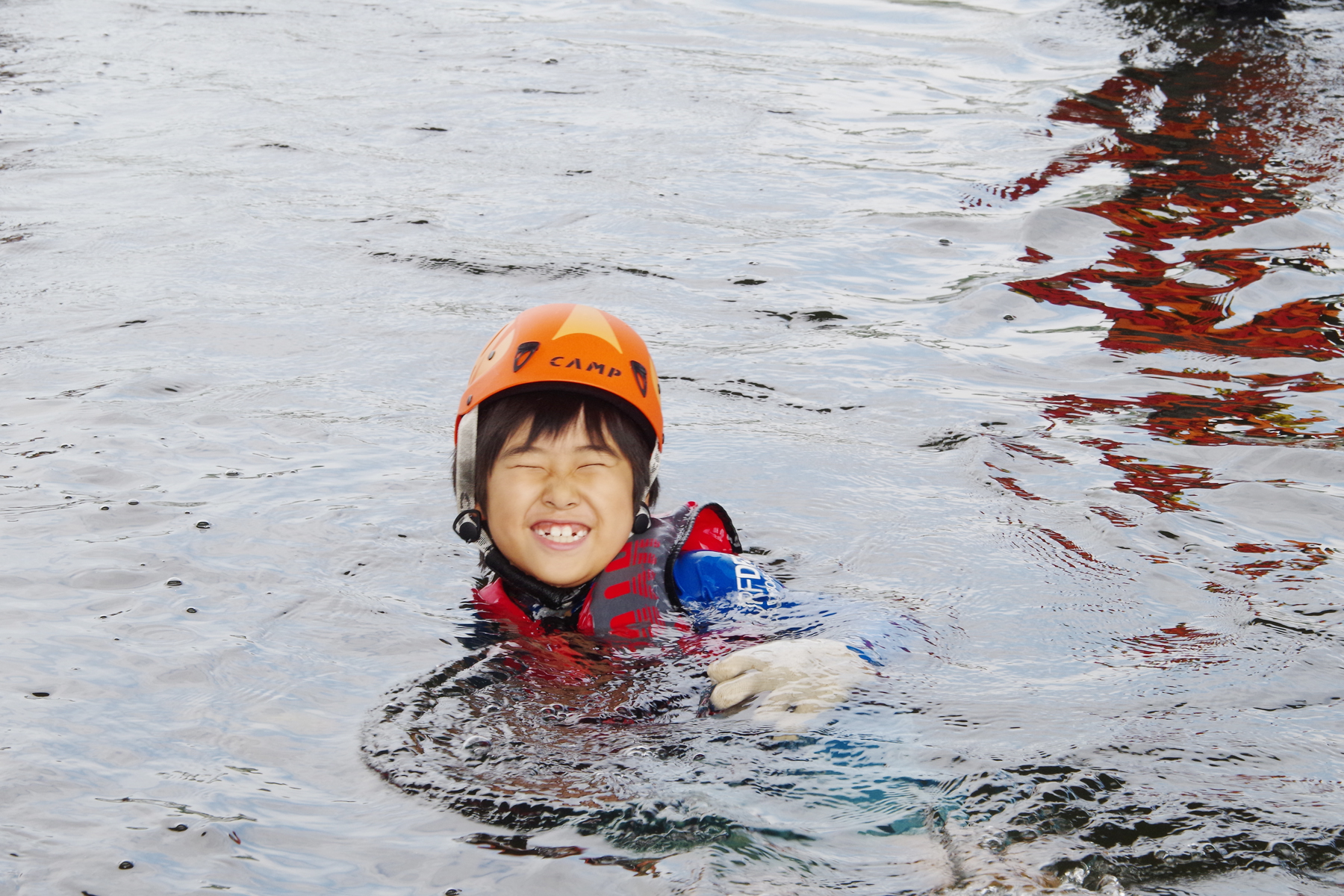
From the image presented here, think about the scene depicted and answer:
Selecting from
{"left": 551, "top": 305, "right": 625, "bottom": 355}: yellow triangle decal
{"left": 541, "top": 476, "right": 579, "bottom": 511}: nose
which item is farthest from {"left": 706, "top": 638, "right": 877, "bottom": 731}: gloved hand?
{"left": 551, "top": 305, "right": 625, "bottom": 355}: yellow triangle decal

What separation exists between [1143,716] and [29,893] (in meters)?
2.78

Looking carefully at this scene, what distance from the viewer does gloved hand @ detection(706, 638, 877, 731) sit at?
3.51 metres

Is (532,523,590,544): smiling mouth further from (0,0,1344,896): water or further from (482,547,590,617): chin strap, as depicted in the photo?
(0,0,1344,896): water

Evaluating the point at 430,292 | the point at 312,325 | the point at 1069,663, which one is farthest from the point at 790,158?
the point at 1069,663

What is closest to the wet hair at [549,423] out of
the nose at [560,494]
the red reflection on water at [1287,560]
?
the nose at [560,494]

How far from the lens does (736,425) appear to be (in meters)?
6.17

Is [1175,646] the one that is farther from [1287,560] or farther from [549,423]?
[549,423]

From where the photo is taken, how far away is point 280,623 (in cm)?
424

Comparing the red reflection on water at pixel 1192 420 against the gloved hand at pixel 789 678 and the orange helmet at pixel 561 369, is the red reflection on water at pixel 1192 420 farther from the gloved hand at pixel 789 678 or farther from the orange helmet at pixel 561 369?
the orange helmet at pixel 561 369

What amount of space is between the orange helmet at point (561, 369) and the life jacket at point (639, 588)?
0.20 m

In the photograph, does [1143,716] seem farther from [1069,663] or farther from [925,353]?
[925,353]

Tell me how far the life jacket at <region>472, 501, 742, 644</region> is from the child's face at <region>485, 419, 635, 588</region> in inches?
4.2

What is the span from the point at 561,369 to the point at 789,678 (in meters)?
1.16

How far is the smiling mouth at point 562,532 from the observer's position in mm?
3949
